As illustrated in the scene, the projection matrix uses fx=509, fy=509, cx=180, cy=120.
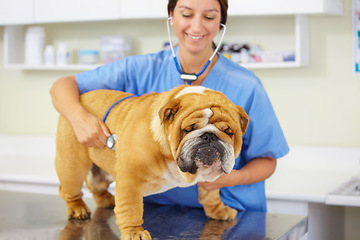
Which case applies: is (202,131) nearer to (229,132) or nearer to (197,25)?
(229,132)

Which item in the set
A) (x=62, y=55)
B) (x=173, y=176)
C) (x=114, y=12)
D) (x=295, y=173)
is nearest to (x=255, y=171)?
(x=173, y=176)

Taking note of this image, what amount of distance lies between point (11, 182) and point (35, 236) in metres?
1.45

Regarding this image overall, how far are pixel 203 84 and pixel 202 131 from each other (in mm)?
478

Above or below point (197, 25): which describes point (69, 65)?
below

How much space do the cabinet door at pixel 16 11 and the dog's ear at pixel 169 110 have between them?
2.18m

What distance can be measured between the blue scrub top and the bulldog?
0.63 feet

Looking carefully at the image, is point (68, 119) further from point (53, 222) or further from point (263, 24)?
point (263, 24)

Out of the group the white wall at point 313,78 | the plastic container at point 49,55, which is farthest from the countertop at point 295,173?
the plastic container at point 49,55

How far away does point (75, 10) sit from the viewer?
2.83 m

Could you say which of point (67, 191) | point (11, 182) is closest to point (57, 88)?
point (67, 191)

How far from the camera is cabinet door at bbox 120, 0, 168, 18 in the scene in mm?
2645

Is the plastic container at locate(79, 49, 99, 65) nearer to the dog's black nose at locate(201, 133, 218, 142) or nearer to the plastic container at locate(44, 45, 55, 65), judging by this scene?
the plastic container at locate(44, 45, 55, 65)

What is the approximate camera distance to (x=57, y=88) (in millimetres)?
1400

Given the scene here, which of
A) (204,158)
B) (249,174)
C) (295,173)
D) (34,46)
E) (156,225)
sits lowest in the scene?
(295,173)
